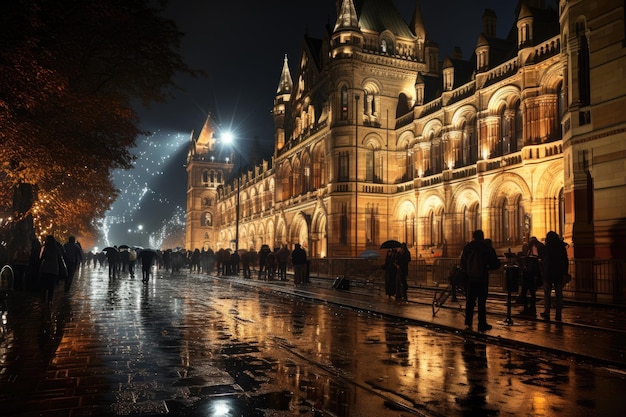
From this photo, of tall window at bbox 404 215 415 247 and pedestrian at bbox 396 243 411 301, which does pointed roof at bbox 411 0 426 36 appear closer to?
tall window at bbox 404 215 415 247

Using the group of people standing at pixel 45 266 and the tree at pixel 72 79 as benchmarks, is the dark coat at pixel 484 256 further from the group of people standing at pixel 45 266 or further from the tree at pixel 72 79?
the group of people standing at pixel 45 266

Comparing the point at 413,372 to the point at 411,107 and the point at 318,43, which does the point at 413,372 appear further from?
the point at 318,43

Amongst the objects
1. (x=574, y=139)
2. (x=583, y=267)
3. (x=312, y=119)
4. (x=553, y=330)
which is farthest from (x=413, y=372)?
(x=312, y=119)

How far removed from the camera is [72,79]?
55.3 feet

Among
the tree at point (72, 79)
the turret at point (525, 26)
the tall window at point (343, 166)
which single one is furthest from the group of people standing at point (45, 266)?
the tall window at point (343, 166)

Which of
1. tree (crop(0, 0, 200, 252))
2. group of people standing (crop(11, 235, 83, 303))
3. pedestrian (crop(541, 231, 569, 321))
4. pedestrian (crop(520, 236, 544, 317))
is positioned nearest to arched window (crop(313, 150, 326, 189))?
tree (crop(0, 0, 200, 252))

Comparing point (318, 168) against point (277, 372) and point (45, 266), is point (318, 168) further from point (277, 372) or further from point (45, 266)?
point (277, 372)

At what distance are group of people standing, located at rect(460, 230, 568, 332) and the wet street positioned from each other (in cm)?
78

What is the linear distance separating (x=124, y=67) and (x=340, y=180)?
24.5 metres

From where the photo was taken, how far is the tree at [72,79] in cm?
1164

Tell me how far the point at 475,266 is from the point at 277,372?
5282 millimetres

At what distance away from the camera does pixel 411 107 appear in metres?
41.6

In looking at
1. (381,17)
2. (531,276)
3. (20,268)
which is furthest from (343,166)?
(531,276)

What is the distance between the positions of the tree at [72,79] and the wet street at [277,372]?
5.19m
